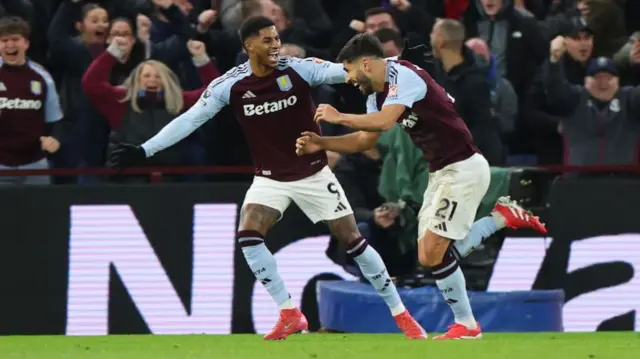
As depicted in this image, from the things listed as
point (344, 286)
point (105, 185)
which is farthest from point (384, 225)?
point (105, 185)

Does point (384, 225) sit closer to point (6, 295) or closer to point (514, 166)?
point (514, 166)

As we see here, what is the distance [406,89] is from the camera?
10.1m

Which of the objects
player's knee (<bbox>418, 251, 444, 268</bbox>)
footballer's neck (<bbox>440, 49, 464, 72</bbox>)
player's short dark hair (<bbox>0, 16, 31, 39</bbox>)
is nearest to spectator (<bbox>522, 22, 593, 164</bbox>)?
footballer's neck (<bbox>440, 49, 464, 72</bbox>)

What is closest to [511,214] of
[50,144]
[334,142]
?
[334,142]

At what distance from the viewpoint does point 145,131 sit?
13.1 meters

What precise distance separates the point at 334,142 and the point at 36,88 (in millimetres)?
3776

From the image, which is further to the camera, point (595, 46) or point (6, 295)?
point (595, 46)

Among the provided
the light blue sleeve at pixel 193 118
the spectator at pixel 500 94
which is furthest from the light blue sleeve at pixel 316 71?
the spectator at pixel 500 94

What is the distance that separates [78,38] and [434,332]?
4.26 m

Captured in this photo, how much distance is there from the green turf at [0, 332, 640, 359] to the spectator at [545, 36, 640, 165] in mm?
2773

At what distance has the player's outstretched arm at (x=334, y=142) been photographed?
10.4 metres

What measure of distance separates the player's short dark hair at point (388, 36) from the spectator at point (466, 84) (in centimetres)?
31

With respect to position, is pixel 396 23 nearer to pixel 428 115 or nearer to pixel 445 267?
pixel 428 115

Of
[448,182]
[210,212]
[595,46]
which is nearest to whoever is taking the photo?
[448,182]
